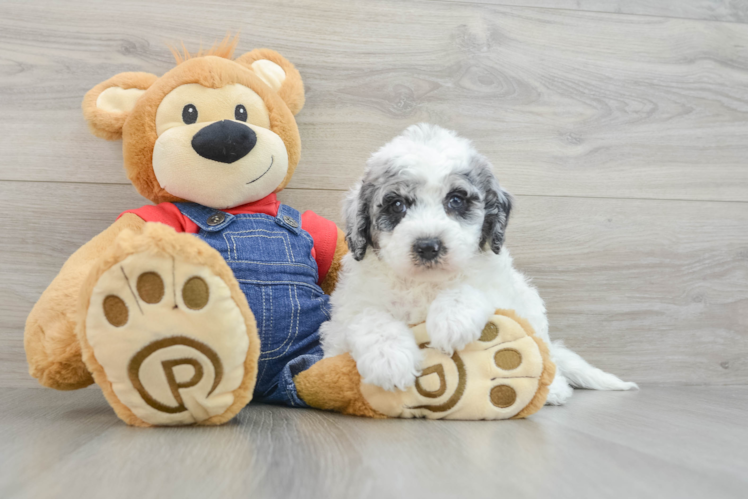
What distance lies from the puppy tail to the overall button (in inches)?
45.8

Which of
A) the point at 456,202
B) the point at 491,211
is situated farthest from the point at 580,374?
the point at 456,202

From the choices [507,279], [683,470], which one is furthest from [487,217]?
[683,470]

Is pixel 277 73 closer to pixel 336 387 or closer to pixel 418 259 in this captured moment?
pixel 418 259

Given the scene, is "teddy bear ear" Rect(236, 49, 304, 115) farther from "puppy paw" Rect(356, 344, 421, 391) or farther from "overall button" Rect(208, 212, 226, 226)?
"puppy paw" Rect(356, 344, 421, 391)

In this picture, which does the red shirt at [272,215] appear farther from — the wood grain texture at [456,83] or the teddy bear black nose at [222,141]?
the wood grain texture at [456,83]

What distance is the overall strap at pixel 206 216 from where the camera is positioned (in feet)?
4.92

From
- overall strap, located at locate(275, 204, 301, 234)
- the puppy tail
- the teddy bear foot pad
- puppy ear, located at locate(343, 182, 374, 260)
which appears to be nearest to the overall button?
overall strap, located at locate(275, 204, 301, 234)

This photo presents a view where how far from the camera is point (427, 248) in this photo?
1268 millimetres

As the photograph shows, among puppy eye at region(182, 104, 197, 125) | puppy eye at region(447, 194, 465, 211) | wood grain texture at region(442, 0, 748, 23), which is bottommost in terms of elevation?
puppy eye at region(447, 194, 465, 211)

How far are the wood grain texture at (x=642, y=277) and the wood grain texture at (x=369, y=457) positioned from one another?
0.72 m

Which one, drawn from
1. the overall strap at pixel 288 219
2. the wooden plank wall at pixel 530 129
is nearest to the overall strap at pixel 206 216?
the overall strap at pixel 288 219

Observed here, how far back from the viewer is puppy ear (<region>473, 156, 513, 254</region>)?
146 centimetres

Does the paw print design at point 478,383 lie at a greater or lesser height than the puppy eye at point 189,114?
lesser

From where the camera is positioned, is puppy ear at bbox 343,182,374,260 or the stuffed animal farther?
puppy ear at bbox 343,182,374,260
